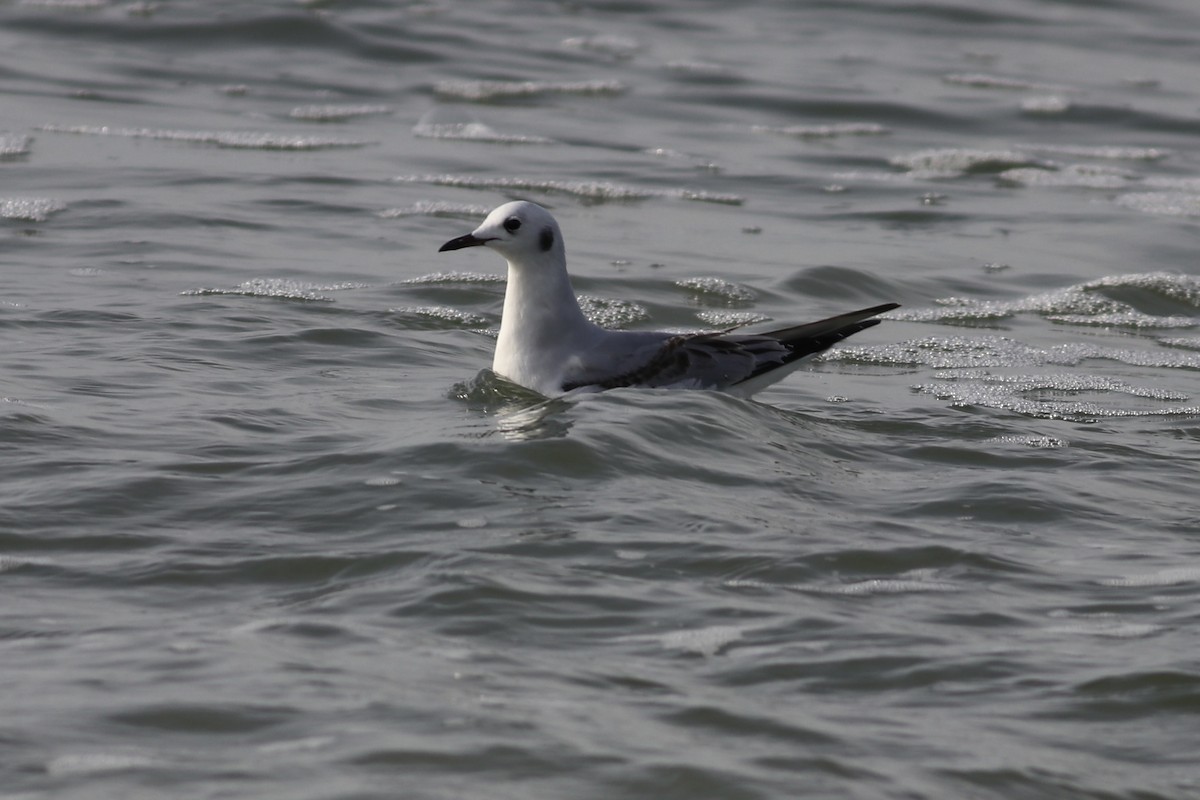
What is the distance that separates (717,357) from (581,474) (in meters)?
1.43

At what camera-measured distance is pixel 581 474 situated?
20.3 feet

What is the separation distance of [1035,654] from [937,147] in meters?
11.4

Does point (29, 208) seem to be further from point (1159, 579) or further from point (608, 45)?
point (608, 45)

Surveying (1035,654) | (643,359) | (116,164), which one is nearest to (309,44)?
(116,164)

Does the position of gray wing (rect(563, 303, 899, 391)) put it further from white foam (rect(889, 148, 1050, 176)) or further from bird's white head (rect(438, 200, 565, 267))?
white foam (rect(889, 148, 1050, 176))

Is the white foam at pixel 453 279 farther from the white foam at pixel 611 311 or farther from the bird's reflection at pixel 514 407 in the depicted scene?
the bird's reflection at pixel 514 407

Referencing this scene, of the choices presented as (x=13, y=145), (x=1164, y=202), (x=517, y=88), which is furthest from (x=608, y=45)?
(x=13, y=145)

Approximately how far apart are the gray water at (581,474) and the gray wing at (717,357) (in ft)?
0.46

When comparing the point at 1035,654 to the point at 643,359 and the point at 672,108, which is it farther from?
the point at 672,108

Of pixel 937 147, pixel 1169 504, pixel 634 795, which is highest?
pixel 937 147

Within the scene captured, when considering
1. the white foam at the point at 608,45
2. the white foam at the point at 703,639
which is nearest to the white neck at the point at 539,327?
the white foam at the point at 703,639

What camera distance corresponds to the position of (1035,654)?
4.73 meters

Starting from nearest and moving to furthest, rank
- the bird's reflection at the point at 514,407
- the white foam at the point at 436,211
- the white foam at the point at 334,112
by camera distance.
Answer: the bird's reflection at the point at 514,407, the white foam at the point at 436,211, the white foam at the point at 334,112

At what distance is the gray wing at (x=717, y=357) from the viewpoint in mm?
7320
